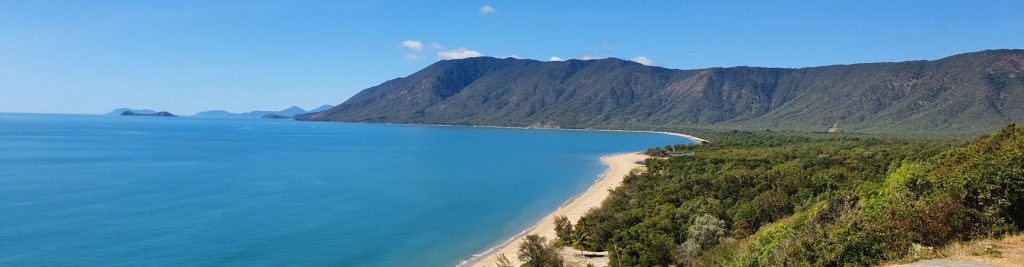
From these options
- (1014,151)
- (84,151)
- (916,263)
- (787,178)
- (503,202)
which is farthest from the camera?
(84,151)

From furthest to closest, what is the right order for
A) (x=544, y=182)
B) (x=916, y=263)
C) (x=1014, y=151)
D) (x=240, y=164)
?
(x=240, y=164), (x=544, y=182), (x=1014, y=151), (x=916, y=263)

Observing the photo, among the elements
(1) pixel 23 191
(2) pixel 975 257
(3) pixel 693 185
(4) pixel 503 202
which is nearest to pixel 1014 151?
(2) pixel 975 257

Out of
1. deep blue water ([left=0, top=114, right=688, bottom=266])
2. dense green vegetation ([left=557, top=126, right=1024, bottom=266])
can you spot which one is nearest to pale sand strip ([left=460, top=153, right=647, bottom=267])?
deep blue water ([left=0, top=114, right=688, bottom=266])

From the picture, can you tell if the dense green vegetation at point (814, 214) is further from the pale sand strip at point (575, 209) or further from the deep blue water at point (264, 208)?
the deep blue water at point (264, 208)

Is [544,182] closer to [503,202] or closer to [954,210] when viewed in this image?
[503,202]

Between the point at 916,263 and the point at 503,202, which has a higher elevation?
the point at 916,263

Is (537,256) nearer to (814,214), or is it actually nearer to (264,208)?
(814,214)
